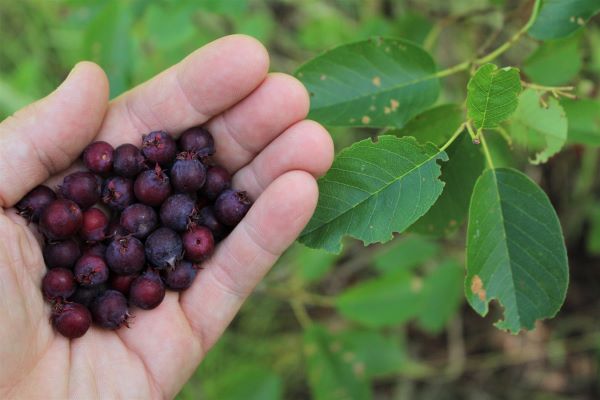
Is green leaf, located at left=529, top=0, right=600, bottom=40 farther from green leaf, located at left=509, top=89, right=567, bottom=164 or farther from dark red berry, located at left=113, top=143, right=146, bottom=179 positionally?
dark red berry, located at left=113, top=143, right=146, bottom=179

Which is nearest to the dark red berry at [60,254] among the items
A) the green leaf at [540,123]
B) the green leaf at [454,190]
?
the green leaf at [454,190]

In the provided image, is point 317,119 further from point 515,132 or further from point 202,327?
point 202,327

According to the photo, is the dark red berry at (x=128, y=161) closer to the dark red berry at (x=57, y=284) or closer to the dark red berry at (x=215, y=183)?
the dark red berry at (x=215, y=183)

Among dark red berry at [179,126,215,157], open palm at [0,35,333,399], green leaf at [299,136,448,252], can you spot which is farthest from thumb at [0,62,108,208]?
green leaf at [299,136,448,252]

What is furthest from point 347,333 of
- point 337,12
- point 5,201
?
point 337,12

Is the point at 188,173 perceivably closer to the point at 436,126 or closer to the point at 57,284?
the point at 57,284
